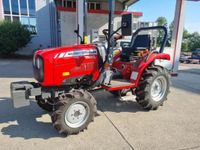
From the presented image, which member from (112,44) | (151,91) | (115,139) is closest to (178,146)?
(115,139)

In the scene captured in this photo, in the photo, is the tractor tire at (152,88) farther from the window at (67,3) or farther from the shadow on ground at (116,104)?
the window at (67,3)

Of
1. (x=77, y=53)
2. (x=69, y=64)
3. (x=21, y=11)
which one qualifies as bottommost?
(x=69, y=64)

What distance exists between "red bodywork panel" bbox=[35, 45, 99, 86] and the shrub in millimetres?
10379

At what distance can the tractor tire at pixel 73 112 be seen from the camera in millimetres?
2680

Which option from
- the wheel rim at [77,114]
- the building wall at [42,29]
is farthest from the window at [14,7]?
the wheel rim at [77,114]

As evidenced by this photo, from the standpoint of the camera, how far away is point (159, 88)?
3961mm

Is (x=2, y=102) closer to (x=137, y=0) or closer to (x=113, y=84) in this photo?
(x=113, y=84)

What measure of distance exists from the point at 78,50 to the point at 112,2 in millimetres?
976

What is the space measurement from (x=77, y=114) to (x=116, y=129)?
69cm

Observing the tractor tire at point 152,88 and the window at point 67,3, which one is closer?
the tractor tire at point 152,88

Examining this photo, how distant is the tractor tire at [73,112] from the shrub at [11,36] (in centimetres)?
1095

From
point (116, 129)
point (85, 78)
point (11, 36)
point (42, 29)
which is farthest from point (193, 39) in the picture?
point (116, 129)

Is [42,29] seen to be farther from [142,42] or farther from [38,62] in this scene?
[38,62]

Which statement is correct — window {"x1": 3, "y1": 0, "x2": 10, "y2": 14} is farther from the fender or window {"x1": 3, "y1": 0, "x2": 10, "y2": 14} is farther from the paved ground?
the fender
